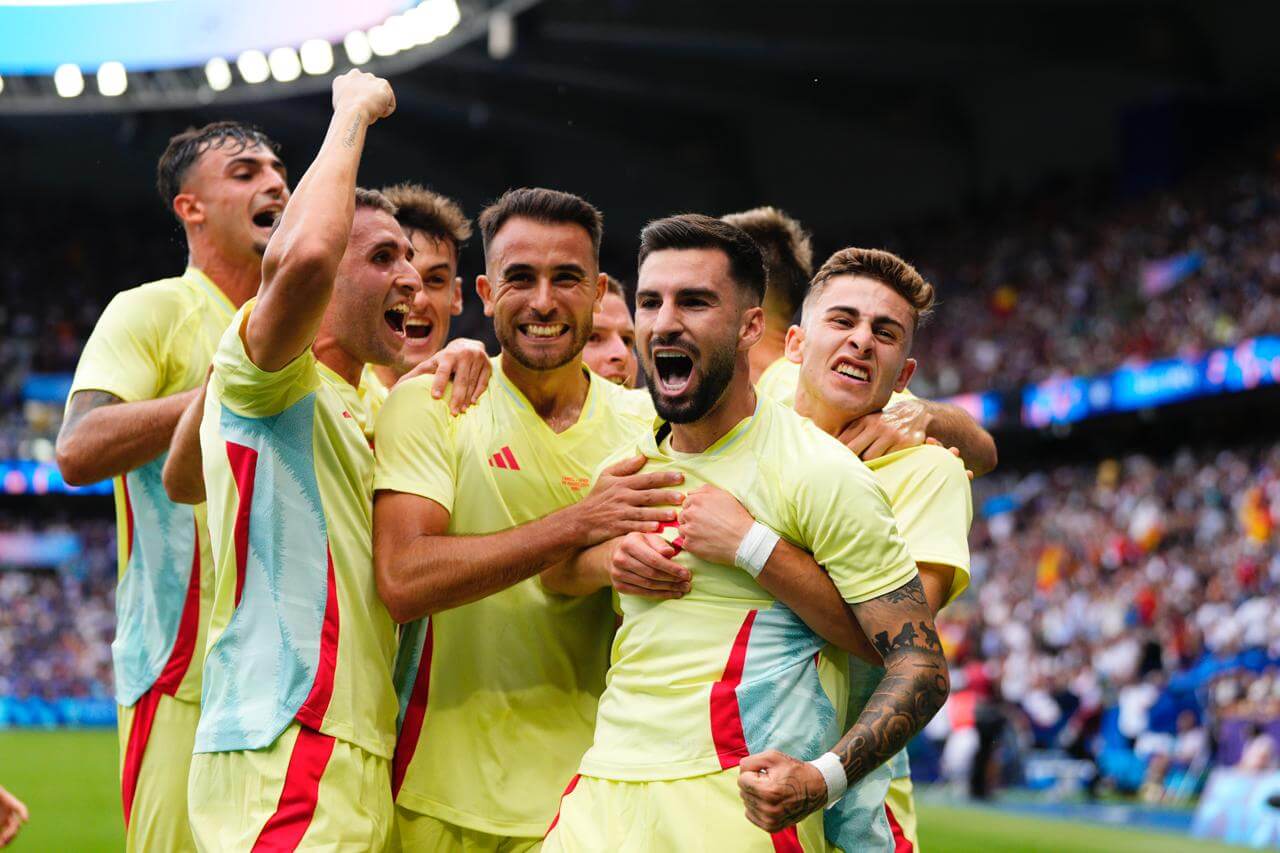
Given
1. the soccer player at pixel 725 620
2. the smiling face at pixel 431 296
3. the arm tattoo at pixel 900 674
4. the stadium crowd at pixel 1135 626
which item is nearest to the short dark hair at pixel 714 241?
the soccer player at pixel 725 620

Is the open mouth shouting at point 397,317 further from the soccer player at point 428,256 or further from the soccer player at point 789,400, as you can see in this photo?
the soccer player at point 789,400

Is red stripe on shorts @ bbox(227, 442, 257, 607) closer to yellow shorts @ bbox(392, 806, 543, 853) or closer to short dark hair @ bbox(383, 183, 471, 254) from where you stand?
yellow shorts @ bbox(392, 806, 543, 853)

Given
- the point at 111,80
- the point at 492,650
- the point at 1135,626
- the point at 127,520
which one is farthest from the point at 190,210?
the point at 111,80

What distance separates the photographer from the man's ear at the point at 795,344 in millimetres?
4598

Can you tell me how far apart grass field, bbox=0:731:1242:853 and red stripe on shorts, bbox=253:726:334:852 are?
973 centimetres

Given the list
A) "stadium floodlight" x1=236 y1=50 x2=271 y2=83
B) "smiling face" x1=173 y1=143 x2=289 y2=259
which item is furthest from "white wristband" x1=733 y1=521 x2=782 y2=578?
"stadium floodlight" x1=236 y1=50 x2=271 y2=83

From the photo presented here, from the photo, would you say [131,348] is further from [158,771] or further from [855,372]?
[855,372]

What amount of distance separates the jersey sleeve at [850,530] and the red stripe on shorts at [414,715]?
1197mm

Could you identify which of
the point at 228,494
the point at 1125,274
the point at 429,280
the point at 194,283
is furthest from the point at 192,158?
the point at 1125,274

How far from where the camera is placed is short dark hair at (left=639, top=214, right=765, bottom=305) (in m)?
3.70

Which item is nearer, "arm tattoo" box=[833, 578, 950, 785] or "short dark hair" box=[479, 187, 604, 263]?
"arm tattoo" box=[833, 578, 950, 785]

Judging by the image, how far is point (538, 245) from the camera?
4.16m

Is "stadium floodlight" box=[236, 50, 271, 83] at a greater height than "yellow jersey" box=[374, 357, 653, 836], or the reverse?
"stadium floodlight" box=[236, 50, 271, 83]

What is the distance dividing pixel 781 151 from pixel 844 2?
24.6ft
